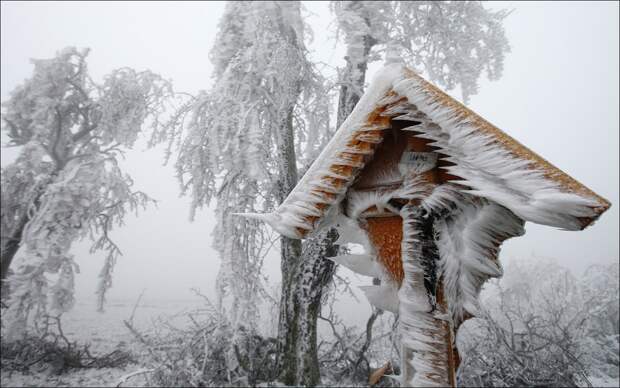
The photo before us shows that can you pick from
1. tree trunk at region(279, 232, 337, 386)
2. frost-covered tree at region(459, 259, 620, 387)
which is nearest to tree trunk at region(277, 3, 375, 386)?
tree trunk at region(279, 232, 337, 386)

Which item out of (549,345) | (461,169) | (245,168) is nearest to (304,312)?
(245,168)

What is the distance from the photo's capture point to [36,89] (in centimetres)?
802

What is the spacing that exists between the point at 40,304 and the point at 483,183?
8.81m

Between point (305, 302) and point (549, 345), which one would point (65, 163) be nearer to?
point (305, 302)

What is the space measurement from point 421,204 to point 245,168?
3.14 metres

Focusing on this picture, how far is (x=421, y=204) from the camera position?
4.66 feet

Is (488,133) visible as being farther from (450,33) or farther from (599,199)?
(450,33)

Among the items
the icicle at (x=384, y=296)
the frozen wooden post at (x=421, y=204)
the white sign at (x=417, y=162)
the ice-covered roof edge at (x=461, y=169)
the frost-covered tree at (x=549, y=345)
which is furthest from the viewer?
the frost-covered tree at (x=549, y=345)

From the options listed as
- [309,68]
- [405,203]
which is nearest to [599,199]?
[405,203]

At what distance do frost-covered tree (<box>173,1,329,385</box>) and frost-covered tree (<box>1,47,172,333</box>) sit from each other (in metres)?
3.05

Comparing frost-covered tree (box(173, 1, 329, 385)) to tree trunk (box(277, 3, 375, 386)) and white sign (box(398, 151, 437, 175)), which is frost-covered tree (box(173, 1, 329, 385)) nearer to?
tree trunk (box(277, 3, 375, 386))

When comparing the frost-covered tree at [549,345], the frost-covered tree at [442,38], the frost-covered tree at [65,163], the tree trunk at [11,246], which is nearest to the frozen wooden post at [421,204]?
the frost-covered tree at [549,345]

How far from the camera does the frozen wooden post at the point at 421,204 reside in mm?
1218

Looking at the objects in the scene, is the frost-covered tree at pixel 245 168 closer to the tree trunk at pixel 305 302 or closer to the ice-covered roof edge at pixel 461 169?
the tree trunk at pixel 305 302
